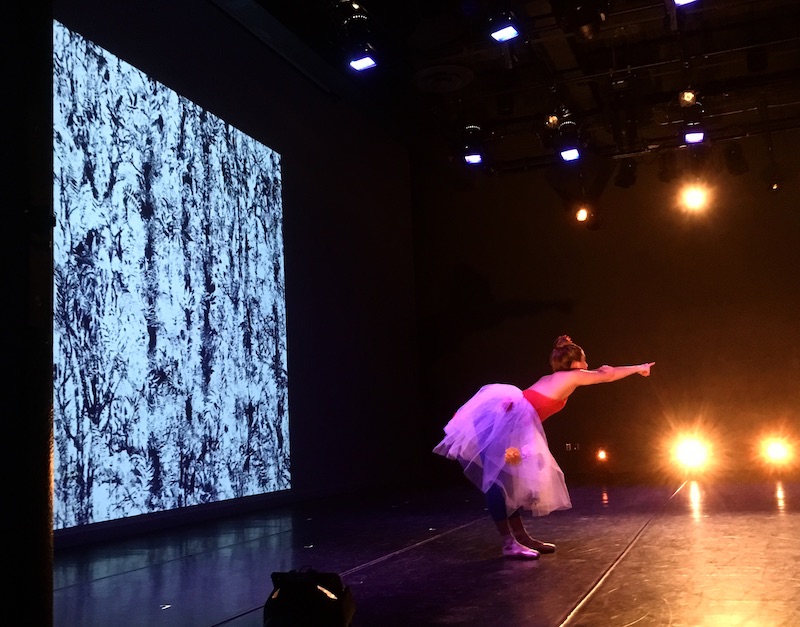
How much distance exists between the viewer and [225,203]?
24.4ft

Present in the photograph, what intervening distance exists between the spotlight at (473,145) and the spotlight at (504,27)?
2850 mm

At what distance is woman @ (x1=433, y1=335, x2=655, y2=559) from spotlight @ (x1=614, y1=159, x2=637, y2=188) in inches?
259

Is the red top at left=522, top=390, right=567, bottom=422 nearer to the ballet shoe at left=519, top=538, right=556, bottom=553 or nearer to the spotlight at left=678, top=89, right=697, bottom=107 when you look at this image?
the ballet shoe at left=519, top=538, right=556, bottom=553

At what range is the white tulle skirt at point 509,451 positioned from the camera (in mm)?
4432

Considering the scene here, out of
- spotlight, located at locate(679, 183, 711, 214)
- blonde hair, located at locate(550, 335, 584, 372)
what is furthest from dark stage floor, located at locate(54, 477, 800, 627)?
spotlight, located at locate(679, 183, 711, 214)

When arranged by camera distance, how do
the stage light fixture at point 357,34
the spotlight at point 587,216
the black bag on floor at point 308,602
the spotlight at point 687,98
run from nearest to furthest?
the black bag on floor at point 308,602 → the stage light fixture at point 357,34 → the spotlight at point 687,98 → the spotlight at point 587,216

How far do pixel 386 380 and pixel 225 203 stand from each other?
4.23 m

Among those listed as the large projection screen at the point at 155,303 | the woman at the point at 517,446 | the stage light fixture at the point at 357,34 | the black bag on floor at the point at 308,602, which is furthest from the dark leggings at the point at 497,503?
the stage light fixture at the point at 357,34

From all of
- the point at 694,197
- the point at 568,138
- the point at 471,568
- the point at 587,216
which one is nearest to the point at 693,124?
the point at 568,138

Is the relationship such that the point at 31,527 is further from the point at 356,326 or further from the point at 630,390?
the point at 630,390

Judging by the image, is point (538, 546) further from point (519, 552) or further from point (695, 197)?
point (695, 197)

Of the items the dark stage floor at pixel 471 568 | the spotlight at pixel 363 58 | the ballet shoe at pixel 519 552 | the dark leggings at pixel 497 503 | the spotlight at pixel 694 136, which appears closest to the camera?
the dark stage floor at pixel 471 568

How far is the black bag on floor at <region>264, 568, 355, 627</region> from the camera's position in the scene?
2.46 metres

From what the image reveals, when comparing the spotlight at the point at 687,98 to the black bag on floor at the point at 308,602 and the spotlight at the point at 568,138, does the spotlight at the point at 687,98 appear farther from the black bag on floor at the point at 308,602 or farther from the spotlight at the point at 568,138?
the black bag on floor at the point at 308,602
